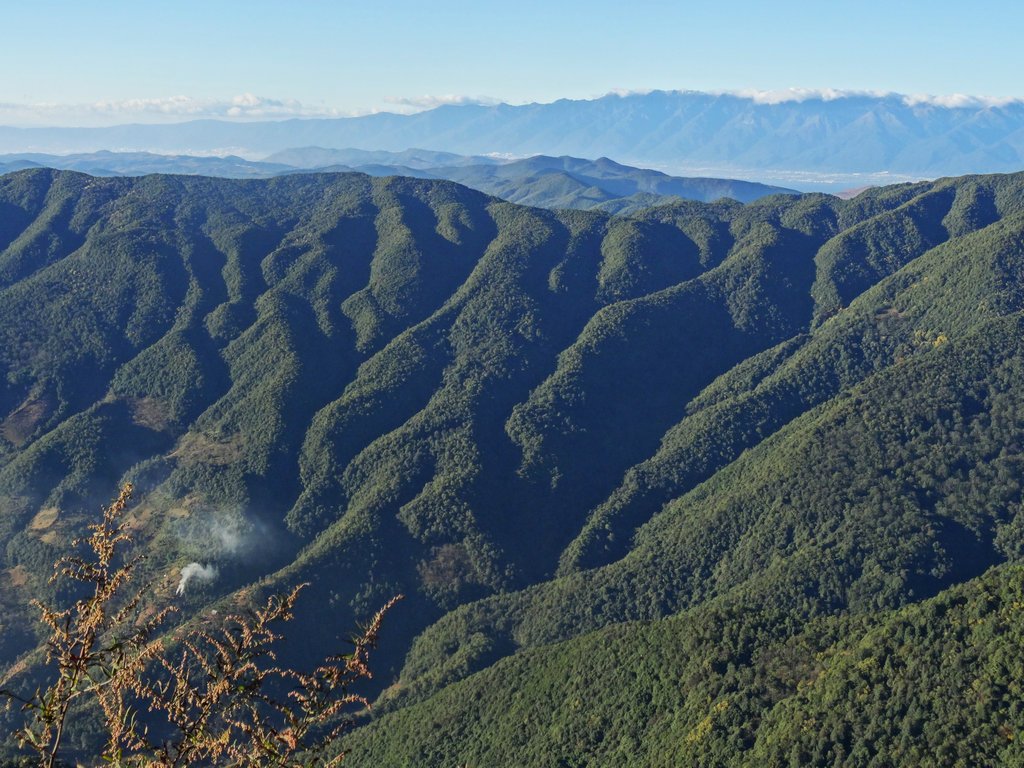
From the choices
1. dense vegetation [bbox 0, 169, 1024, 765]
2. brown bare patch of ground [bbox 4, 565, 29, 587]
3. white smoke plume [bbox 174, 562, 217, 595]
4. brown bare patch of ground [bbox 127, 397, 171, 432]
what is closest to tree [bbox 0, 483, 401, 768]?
dense vegetation [bbox 0, 169, 1024, 765]

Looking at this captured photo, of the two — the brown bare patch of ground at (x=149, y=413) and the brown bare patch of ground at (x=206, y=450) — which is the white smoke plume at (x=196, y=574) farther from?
the brown bare patch of ground at (x=149, y=413)

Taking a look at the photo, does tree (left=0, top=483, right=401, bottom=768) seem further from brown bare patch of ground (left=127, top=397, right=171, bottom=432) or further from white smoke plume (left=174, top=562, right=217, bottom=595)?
brown bare patch of ground (left=127, top=397, right=171, bottom=432)

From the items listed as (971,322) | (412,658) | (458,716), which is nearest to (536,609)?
(412,658)

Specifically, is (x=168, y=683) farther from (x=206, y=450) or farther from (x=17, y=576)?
(x=206, y=450)

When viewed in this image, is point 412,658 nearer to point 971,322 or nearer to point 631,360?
point 631,360

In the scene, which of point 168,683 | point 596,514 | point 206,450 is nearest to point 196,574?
point 206,450
